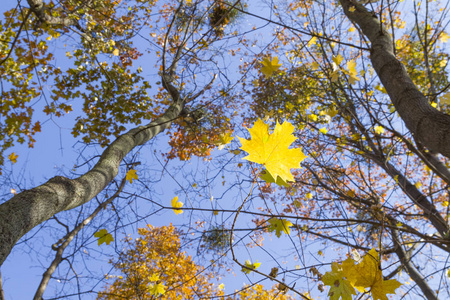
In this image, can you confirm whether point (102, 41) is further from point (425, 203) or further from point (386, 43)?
point (425, 203)

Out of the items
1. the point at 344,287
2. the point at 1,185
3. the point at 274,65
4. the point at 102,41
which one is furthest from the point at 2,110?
the point at 344,287

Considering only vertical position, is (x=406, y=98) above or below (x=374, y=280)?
above

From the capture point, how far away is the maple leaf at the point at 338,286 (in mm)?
789

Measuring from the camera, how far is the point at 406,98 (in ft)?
4.35

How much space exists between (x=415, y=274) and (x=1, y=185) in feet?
15.0

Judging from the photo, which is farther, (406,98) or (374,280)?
(406,98)

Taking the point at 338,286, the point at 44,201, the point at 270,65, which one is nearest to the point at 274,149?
the point at 338,286

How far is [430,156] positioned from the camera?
8.91ft

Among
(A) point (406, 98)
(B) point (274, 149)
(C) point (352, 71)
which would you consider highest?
(C) point (352, 71)

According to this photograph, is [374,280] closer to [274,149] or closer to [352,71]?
[274,149]

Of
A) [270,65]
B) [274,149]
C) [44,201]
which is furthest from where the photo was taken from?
[270,65]

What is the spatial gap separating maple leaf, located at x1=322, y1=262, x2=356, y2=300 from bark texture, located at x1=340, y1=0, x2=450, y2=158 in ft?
2.39

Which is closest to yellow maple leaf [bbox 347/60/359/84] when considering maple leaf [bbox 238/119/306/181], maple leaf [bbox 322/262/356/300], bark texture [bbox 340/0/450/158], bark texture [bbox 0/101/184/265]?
bark texture [bbox 340/0/450/158]

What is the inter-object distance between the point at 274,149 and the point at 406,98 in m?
1.04
